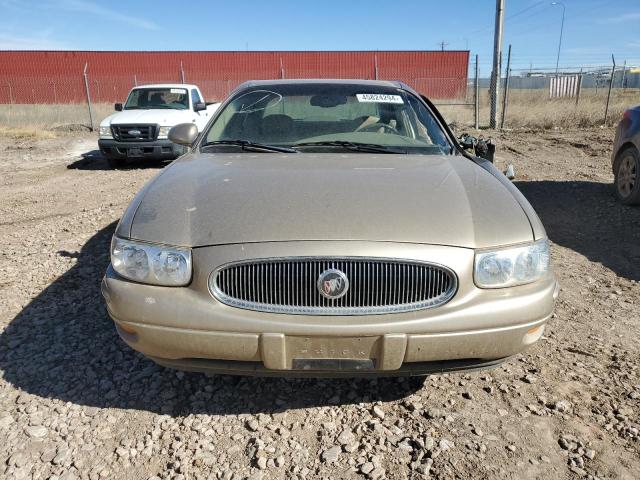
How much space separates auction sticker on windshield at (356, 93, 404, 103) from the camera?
12.0 feet

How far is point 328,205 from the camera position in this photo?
2.31 meters

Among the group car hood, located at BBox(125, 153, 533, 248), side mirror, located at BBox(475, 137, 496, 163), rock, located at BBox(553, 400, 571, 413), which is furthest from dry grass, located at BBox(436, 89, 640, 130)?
rock, located at BBox(553, 400, 571, 413)

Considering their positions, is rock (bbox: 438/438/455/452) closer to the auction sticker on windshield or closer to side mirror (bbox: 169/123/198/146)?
the auction sticker on windshield

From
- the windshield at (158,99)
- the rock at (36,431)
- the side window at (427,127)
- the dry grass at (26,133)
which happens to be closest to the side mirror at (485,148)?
the side window at (427,127)

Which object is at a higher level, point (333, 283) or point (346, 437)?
point (333, 283)

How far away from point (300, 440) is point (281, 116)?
2191 mm

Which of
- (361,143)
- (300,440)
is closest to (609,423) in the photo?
(300,440)

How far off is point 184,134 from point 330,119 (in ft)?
3.43

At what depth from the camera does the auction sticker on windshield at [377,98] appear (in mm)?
3648

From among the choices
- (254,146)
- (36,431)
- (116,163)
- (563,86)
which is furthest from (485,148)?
(563,86)

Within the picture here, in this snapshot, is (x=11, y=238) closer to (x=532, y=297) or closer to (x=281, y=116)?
(x=281, y=116)

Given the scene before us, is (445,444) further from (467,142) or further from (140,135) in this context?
(140,135)

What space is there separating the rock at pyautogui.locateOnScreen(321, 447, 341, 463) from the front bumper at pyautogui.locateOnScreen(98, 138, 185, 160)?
811cm

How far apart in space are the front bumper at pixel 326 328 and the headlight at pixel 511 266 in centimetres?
4
